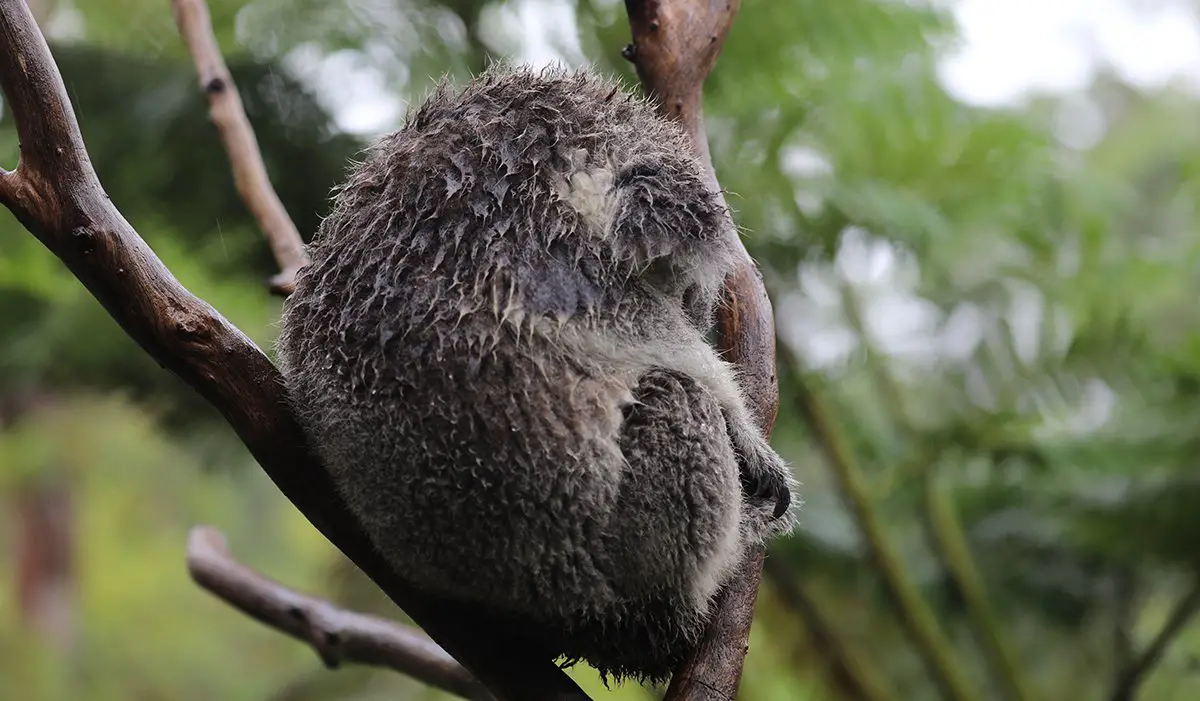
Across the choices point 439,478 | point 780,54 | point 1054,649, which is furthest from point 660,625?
point 1054,649

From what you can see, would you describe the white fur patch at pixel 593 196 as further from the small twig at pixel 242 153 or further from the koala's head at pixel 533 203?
the small twig at pixel 242 153

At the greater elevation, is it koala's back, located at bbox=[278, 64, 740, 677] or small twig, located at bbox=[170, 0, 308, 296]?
small twig, located at bbox=[170, 0, 308, 296]

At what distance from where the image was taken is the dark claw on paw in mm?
1549

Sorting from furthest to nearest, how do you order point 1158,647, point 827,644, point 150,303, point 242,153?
point 827,644 < point 1158,647 < point 242,153 < point 150,303

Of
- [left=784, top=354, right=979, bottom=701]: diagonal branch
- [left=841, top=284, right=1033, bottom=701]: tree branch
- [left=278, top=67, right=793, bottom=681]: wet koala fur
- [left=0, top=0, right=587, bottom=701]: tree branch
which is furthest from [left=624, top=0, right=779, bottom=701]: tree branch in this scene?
[left=841, top=284, right=1033, bottom=701]: tree branch

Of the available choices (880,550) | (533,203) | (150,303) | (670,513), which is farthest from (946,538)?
(150,303)

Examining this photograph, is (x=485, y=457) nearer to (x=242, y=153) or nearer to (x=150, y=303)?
(x=150, y=303)

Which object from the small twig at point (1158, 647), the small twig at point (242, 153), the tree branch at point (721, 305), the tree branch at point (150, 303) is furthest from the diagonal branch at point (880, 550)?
the tree branch at point (150, 303)

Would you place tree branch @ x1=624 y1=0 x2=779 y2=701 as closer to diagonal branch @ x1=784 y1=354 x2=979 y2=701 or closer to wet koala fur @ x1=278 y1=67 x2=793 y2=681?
wet koala fur @ x1=278 y1=67 x2=793 y2=681

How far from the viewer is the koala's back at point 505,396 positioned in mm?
1279

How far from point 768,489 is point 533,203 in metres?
0.58

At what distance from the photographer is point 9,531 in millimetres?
7148

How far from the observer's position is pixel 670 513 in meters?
1.34

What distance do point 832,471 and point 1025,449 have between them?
1.85 feet
